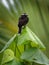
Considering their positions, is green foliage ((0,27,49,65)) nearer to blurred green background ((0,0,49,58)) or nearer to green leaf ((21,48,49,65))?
green leaf ((21,48,49,65))

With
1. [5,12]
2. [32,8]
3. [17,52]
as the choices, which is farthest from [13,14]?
[17,52]

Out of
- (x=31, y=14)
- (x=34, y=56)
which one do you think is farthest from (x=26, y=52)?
(x=31, y=14)

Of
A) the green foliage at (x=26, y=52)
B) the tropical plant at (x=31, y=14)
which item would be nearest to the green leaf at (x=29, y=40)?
the green foliage at (x=26, y=52)

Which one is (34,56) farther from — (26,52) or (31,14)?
(31,14)

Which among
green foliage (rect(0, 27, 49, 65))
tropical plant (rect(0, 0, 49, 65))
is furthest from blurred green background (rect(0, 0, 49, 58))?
green foliage (rect(0, 27, 49, 65))

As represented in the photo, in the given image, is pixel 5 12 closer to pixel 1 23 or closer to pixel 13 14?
pixel 13 14

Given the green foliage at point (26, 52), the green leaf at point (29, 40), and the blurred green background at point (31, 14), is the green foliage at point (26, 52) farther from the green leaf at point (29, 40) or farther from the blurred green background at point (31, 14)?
the blurred green background at point (31, 14)
